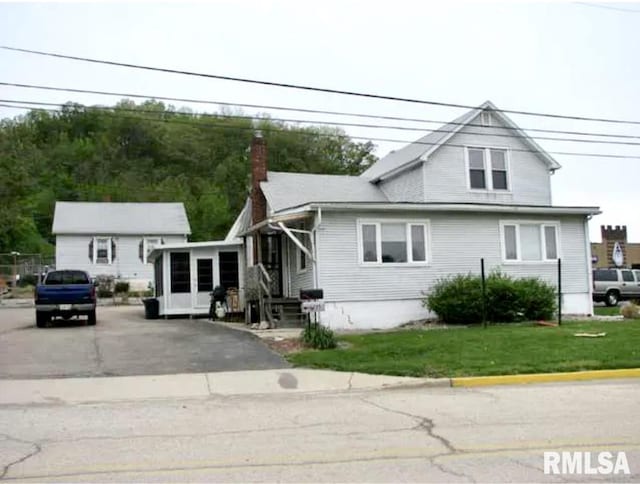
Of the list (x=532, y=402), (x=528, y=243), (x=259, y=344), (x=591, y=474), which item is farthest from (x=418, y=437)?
(x=528, y=243)

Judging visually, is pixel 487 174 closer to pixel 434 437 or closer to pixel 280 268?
pixel 280 268

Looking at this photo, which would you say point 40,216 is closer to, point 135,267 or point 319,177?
point 135,267

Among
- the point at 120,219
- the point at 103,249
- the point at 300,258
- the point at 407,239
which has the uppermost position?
the point at 120,219

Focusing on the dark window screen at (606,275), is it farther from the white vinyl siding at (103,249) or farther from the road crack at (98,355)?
the white vinyl siding at (103,249)

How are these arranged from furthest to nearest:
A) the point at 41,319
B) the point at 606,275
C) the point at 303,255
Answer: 1. the point at 606,275
2. the point at 41,319
3. the point at 303,255

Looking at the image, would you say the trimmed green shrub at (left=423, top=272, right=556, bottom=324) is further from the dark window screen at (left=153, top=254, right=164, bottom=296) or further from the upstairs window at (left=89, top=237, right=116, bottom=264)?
the upstairs window at (left=89, top=237, right=116, bottom=264)

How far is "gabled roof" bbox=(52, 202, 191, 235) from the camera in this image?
4294 cm

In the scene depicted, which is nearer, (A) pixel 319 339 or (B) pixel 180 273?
(A) pixel 319 339

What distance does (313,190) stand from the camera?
2441 cm

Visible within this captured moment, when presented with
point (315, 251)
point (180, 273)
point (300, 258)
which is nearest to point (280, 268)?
point (300, 258)

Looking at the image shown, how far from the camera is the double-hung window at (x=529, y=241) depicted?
71.5 feet

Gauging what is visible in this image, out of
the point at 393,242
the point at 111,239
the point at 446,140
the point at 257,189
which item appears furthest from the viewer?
the point at 111,239

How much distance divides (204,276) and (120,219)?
68.3 feet

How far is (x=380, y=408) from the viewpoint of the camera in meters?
9.48
